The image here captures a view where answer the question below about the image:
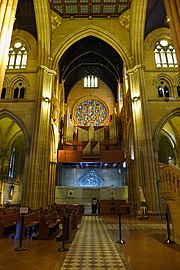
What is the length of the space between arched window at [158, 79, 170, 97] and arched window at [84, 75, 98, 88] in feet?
49.8

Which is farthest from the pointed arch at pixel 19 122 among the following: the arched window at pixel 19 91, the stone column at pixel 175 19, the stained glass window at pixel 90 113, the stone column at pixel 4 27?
the stained glass window at pixel 90 113

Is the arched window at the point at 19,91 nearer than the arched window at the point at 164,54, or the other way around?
the arched window at the point at 19,91

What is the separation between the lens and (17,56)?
1841 cm

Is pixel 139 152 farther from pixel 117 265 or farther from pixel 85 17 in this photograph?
pixel 85 17

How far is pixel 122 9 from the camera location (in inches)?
724

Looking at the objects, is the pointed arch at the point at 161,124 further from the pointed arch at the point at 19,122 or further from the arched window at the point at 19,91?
the arched window at the point at 19,91

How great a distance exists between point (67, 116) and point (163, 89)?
1231cm

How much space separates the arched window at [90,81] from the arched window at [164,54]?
13.6 meters

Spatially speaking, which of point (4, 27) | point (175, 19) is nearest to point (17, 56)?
point (4, 27)

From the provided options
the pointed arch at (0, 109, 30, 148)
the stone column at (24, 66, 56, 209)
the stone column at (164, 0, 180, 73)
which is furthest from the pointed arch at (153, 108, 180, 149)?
the pointed arch at (0, 109, 30, 148)

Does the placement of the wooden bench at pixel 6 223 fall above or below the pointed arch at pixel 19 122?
below

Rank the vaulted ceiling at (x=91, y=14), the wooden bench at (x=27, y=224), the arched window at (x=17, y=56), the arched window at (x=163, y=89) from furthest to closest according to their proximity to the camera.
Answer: the arched window at (x=17, y=56) < the vaulted ceiling at (x=91, y=14) < the arched window at (x=163, y=89) < the wooden bench at (x=27, y=224)

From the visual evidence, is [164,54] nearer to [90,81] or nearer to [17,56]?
[17,56]

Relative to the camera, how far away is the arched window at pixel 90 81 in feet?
101
